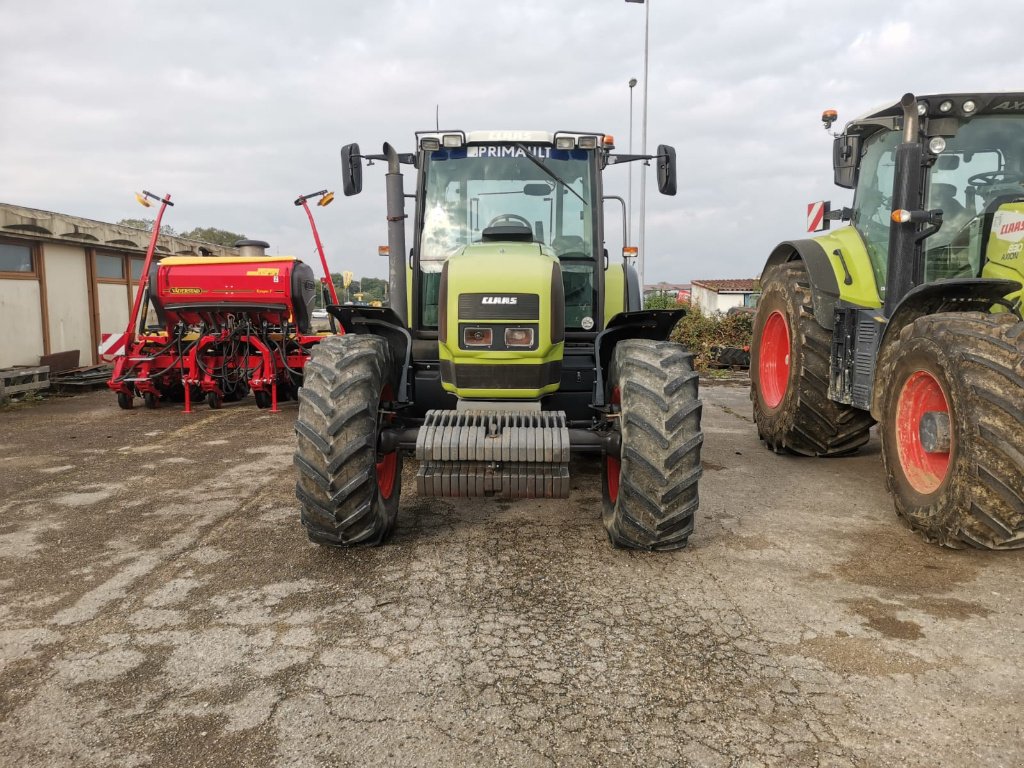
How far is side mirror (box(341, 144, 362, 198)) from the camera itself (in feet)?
16.9

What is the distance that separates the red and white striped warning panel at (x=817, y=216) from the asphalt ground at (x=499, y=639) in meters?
2.73

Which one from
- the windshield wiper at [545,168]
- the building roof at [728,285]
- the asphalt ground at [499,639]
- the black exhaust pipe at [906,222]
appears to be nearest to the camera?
the asphalt ground at [499,639]

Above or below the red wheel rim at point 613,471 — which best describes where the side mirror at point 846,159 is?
above

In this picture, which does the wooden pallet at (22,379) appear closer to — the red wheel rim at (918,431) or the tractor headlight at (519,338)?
the tractor headlight at (519,338)

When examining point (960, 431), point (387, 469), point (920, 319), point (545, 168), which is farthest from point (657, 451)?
point (545, 168)

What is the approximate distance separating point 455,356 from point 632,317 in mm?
A: 1081

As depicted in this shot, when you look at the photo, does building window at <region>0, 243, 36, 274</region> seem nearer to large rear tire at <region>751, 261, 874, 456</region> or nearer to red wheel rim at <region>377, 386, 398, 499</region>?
red wheel rim at <region>377, 386, 398, 499</region>

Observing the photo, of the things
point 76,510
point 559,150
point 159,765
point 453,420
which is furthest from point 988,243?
point 76,510

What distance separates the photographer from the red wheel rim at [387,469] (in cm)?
422

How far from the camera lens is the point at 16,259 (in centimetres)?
1116

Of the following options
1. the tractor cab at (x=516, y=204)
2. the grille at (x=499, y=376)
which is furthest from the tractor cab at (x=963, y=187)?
the grille at (x=499, y=376)

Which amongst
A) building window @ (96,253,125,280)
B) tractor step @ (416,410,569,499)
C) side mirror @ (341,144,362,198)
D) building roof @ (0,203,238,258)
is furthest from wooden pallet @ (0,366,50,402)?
tractor step @ (416,410,569,499)

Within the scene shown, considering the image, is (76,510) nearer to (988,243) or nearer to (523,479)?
(523,479)

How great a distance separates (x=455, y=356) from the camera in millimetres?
4031
